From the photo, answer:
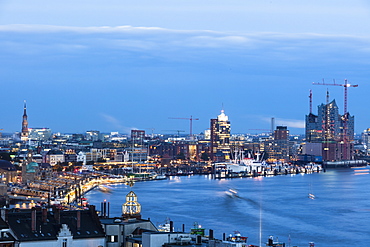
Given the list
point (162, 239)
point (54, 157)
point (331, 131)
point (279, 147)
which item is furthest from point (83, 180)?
point (331, 131)

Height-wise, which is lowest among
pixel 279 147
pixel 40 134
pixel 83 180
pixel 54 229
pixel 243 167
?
pixel 83 180

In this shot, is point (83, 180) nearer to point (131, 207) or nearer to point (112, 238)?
point (131, 207)

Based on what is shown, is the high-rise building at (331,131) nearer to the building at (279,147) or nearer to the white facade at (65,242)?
the building at (279,147)

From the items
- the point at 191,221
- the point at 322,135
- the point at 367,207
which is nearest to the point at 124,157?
the point at 322,135

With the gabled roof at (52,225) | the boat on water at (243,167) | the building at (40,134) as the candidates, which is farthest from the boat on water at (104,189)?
the building at (40,134)

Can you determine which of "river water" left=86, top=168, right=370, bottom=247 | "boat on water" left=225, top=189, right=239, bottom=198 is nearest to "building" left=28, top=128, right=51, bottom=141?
"river water" left=86, top=168, right=370, bottom=247
